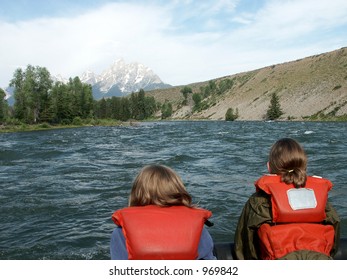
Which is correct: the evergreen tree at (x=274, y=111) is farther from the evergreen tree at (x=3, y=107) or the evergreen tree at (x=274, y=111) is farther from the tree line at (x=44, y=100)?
the evergreen tree at (x=3, y=107)

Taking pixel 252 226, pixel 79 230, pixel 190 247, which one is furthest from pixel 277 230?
pixel 79 230

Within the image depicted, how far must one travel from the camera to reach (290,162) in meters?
3.89

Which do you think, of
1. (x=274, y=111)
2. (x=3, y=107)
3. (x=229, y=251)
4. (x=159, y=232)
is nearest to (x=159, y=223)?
(x=159, y=232)

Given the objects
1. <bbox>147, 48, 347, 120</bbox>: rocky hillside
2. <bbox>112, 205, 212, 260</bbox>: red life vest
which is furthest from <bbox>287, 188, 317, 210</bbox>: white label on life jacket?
<bbox>147, 48, 347, 120</bbox>: rocky hillside

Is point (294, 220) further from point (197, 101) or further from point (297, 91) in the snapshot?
point (197, 101)

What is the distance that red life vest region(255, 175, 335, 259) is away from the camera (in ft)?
12.1

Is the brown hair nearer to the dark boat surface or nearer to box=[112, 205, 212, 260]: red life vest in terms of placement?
box=[112, 205, 212, 260]: red life vest

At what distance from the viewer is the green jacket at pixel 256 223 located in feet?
12.7

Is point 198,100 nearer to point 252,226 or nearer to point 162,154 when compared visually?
point 162,154

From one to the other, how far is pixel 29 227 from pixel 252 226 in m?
6.62

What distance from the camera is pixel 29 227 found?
8.91 m

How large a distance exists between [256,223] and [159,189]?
127 centimetres

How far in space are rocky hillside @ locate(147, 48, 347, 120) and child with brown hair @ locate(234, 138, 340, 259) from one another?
73719 mm

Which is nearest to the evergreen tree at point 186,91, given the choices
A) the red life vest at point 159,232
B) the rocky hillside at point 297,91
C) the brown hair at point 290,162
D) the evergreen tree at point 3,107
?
the rocky hillside at point 297,91
